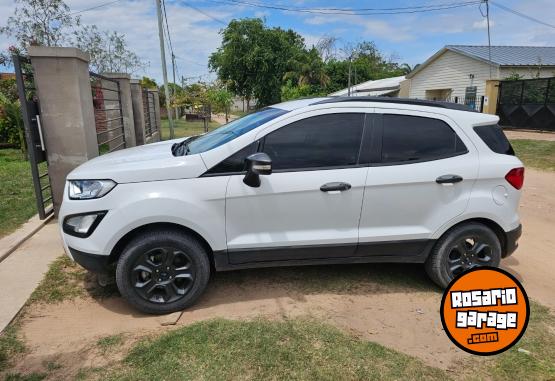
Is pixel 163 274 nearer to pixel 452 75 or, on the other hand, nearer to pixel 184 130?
pixel 184 130

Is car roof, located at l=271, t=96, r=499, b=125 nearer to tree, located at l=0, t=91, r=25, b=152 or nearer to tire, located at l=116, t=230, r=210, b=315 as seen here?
tire, located at l=116, t=230, r=210, b=315

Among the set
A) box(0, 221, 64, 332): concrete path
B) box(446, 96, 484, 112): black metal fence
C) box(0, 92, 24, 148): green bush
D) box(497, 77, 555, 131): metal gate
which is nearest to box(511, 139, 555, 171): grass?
box(497, 77, 555, 131): metal gate

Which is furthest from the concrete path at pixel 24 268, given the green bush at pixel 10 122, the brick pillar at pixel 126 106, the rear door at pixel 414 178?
the green bush at pixel 10 122

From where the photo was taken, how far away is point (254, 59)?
3512 centimetres

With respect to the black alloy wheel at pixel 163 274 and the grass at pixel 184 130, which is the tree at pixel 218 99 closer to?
the grass at pixel 184 130

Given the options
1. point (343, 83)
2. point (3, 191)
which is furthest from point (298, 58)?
point (3, 191)

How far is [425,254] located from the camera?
372 cm

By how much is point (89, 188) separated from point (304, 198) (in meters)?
1.71

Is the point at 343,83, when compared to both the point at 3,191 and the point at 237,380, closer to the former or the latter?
the point at 3,191

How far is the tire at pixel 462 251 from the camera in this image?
3.69 meters

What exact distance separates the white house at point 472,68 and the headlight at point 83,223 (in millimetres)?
24451

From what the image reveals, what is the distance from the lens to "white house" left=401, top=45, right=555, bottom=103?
22.8 m

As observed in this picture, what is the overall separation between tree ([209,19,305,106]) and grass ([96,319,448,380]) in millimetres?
34206

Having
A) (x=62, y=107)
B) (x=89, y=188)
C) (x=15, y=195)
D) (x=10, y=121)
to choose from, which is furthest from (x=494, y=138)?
(x=10, y=121)
